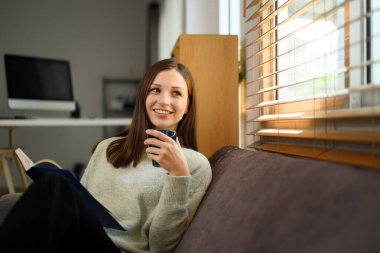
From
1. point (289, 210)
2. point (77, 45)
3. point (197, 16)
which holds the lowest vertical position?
point (289, 210)

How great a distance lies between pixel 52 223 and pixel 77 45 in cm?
412

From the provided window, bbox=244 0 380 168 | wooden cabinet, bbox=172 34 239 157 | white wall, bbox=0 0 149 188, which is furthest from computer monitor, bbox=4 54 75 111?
window, bbox=244 0 380 168

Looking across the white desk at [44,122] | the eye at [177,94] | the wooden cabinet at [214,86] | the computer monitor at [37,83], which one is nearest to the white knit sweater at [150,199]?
the eye at [177,94]

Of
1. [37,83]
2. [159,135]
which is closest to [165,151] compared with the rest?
[159,135]

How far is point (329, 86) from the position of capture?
1204 millimetres

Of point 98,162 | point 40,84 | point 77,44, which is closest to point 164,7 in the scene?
point 77,44

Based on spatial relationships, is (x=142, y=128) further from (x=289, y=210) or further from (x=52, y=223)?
(x=289, y=210)

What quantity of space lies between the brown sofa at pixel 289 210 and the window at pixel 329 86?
0.34 feet

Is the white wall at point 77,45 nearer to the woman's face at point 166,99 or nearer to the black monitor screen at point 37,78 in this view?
the black monitor screen at point 37,78

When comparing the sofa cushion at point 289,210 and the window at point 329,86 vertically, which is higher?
the window at point 329,86

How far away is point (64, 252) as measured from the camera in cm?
96

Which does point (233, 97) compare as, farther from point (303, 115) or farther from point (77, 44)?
point (77, 44)

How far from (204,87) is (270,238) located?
1177mm

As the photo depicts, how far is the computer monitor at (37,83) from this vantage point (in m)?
3.14
